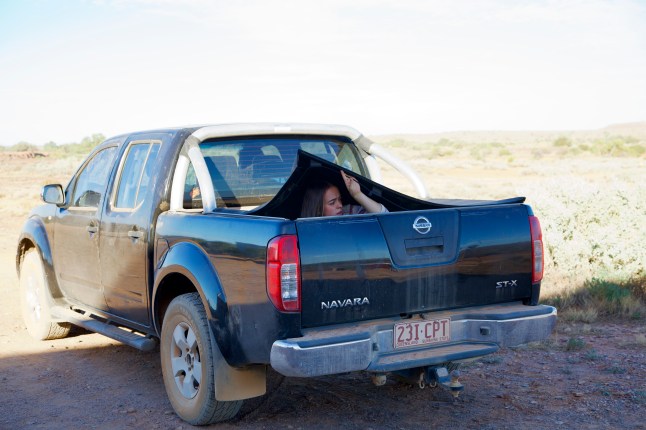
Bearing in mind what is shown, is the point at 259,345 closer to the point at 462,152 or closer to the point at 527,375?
the point at 527,375

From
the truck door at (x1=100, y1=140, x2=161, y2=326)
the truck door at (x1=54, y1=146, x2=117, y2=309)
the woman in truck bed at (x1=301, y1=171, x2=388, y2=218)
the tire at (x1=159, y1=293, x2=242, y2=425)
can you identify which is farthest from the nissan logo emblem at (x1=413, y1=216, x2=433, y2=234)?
the truck door at (x1=54, y1=146, x2=117, y2=309)

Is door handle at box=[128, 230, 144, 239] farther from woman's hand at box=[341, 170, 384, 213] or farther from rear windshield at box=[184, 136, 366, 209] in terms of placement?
woman's hand at box=[341, 170, 384, 213]

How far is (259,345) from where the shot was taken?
4.35 metres

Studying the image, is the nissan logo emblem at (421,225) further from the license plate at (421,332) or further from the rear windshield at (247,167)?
the rear windshield at (247,167)

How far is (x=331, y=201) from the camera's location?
5.40 meters

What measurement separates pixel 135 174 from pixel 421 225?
257 centimetres

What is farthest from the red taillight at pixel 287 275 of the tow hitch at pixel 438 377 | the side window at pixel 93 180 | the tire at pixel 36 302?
the tire at pixel 36 302

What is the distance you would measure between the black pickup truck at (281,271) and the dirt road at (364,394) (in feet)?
1.44

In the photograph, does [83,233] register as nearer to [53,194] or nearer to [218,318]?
[53,194]

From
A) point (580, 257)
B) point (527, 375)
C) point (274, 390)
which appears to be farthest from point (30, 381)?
point (580, 257)

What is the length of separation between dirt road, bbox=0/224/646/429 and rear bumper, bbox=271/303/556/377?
743mm

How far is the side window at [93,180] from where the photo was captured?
6562mm

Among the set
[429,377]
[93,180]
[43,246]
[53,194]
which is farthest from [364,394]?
[43,246]

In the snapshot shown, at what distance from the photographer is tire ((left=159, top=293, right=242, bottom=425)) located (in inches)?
188
